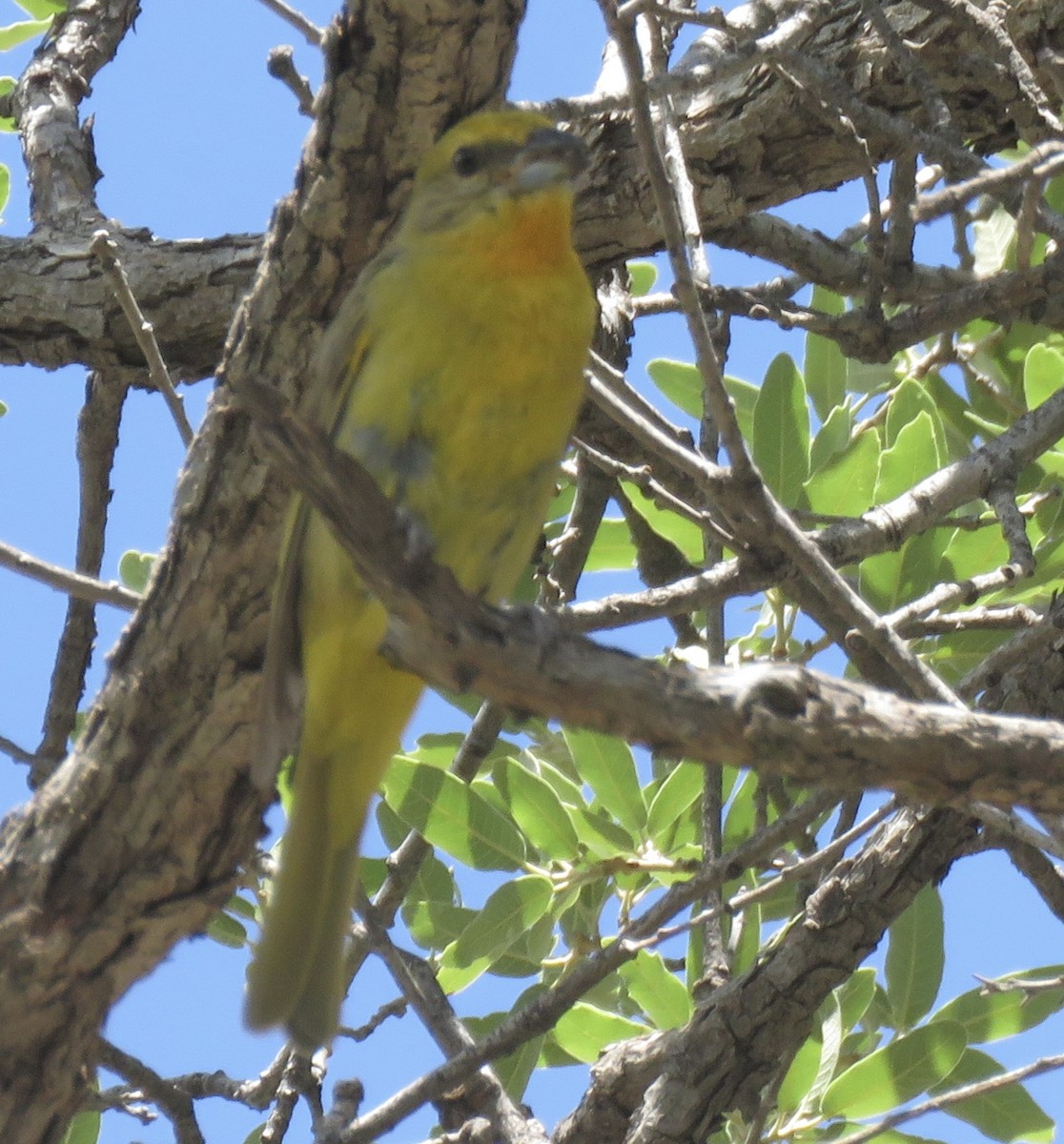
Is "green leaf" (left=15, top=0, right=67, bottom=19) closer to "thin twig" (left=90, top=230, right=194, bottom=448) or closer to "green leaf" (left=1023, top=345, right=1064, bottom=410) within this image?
"thin twig" (left=90, top=230, right=194, bottom=448)

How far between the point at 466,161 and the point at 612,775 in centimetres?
159

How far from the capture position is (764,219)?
4.63 meters

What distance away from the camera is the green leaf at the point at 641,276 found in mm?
5699

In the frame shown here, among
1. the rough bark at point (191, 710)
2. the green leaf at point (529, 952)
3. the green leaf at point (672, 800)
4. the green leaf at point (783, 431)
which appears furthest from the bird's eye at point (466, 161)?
the green leaf at point (529, 952)

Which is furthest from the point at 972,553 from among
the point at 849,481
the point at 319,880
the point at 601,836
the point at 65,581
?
the point at 65,581

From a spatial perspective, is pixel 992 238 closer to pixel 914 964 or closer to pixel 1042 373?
pixel 1042 373

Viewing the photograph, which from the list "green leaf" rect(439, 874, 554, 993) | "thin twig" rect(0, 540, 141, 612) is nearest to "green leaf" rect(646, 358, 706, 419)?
"green leaf" rect(439, 874, 554, 993)

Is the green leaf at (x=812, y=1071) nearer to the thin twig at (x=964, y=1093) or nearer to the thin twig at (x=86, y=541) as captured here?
the thin twig at (x=964, y=1093)

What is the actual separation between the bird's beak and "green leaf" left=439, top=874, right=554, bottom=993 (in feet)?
5.66

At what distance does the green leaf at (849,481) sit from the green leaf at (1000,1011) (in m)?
1.32

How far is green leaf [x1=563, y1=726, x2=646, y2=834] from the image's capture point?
405cm

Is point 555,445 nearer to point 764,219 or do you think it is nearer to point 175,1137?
point 764,219

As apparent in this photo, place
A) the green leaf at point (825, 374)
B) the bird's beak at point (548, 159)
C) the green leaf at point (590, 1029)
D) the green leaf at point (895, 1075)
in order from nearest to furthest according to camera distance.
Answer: the bird's beak at point (548, 159) → the green leaf at point (895, 1075) → the green leaf at point (590, 1029) → the green leaf at point (825, 374)

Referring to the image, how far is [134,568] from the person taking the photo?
16.0 ft
